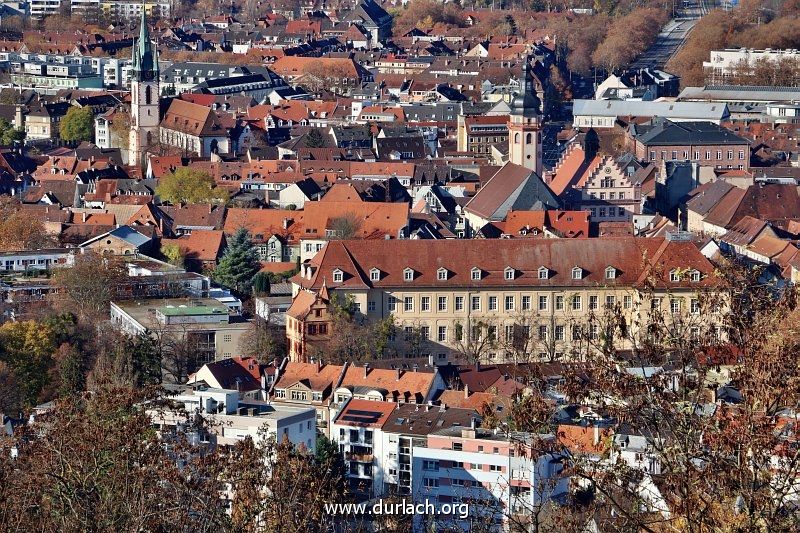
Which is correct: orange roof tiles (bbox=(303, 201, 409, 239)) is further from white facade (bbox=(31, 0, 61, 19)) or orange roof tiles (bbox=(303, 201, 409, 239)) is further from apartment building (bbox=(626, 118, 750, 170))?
white facade (bbox=(31, 0, 61, 19))

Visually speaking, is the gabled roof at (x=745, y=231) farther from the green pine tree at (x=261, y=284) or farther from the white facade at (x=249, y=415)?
the white facade at (x=249, y=415)

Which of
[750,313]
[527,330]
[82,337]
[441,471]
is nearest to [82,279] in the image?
[82,337]

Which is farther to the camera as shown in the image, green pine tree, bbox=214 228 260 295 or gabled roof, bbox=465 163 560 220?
gabled roof, bbox=465 163 560 220

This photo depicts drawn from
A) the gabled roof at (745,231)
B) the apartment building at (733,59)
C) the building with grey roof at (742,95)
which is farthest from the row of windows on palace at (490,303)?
the apartment building at (733,59)

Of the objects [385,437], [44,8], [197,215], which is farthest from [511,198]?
[44,8]

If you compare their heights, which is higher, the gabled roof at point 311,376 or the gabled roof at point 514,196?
the gabled roof at point 514,196

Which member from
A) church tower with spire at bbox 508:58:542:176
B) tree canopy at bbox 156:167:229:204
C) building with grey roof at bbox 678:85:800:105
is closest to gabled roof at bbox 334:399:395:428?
church tower with spire at bbox 508:58:542:176
